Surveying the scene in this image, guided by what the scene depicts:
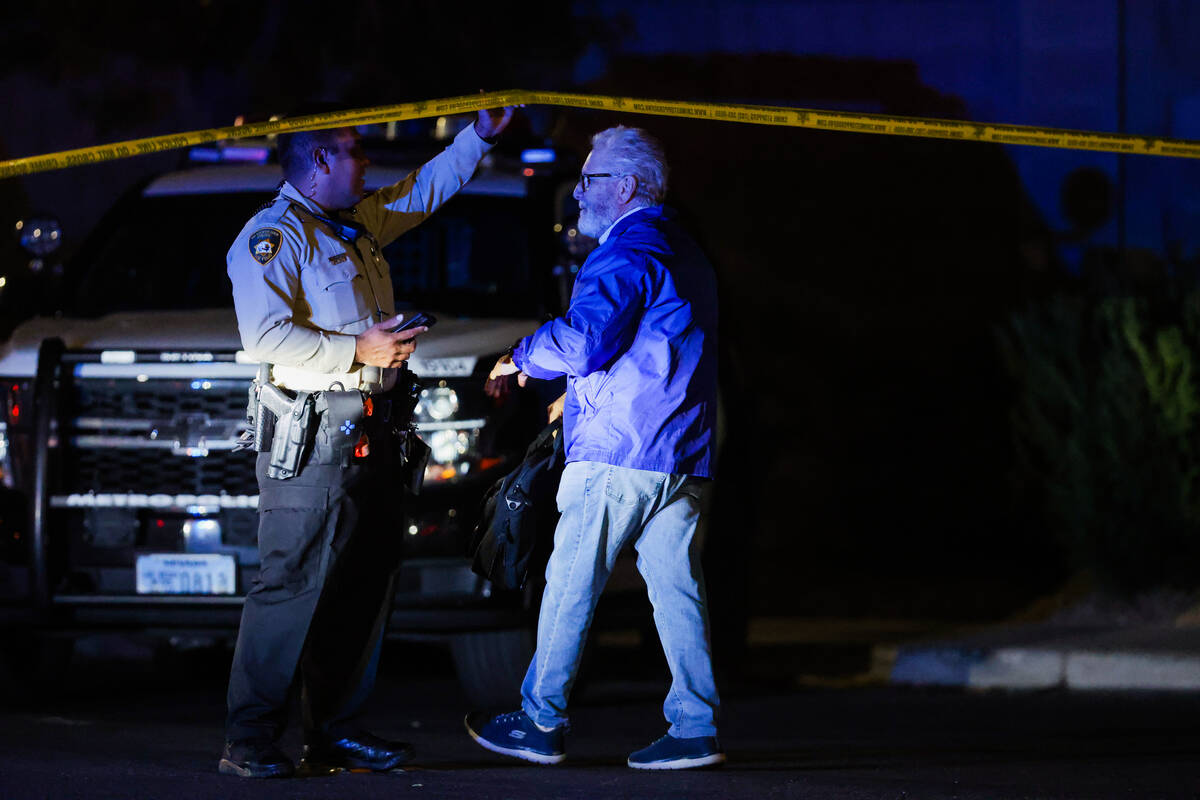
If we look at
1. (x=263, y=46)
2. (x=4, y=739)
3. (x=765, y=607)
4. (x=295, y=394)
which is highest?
(x=263, y=46)

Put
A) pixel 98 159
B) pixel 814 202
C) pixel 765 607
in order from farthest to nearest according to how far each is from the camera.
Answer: pixel 814 202 → pixel 765 607 → pixel 98 159

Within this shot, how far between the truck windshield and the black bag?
1.93 m

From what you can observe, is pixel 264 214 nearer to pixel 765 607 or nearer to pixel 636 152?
pixel 636 152

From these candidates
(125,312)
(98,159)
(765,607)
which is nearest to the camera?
(98,159)

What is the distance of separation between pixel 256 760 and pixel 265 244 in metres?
1.51

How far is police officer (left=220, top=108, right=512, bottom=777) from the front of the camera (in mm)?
5906

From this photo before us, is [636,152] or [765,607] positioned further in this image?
[765,607]

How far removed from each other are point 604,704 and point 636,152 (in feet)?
10.4

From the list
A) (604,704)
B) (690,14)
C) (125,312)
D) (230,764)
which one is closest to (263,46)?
(690,14)

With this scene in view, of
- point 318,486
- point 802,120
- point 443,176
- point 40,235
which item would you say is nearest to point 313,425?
point 318,486

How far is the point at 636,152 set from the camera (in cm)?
615

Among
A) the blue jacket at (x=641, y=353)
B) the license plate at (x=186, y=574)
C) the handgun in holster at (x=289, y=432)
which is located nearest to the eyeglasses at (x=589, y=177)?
the blue jacket at (x=641, y=353)

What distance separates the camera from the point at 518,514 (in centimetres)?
630

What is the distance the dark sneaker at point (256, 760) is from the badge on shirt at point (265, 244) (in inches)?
55.9
